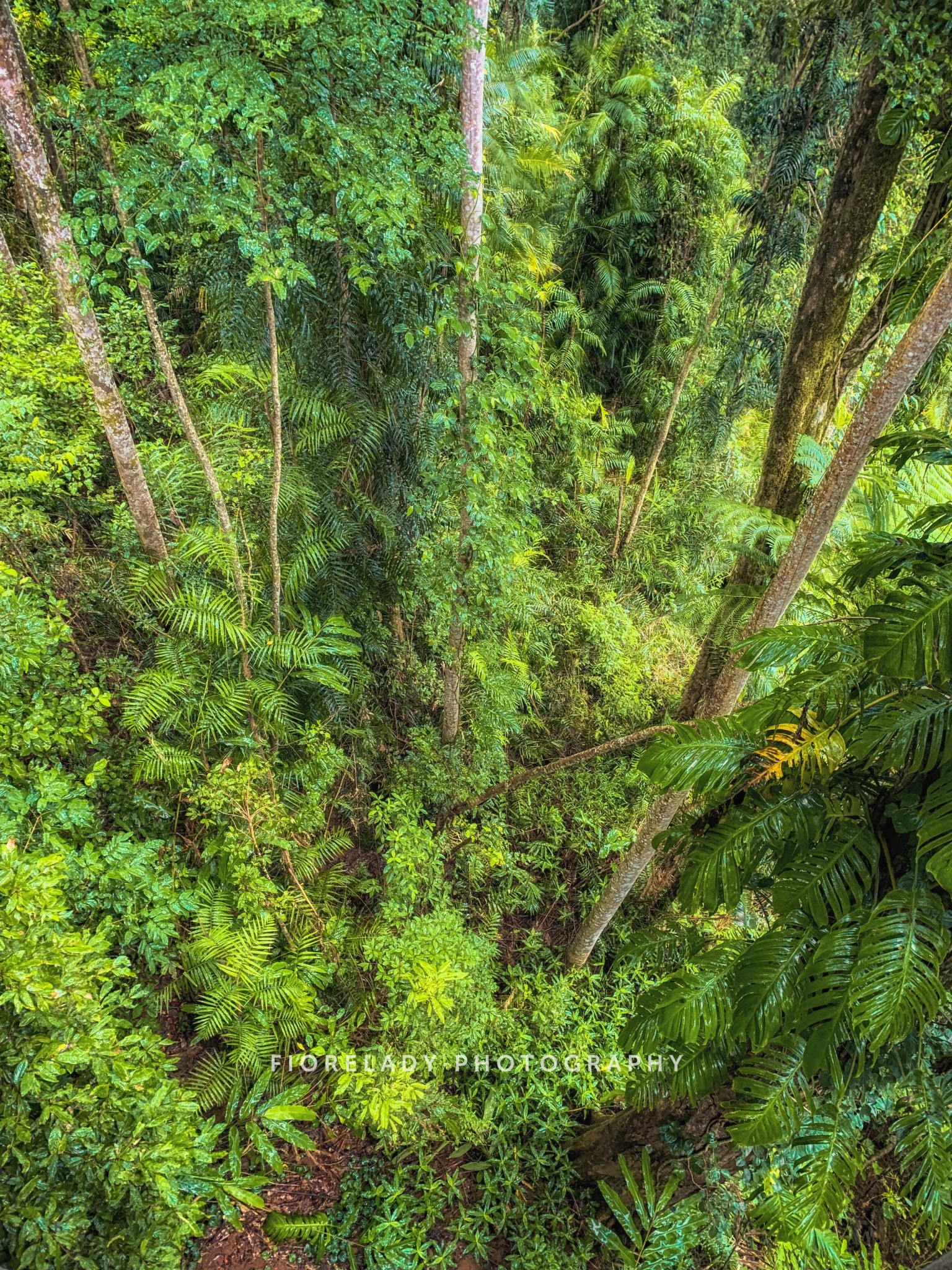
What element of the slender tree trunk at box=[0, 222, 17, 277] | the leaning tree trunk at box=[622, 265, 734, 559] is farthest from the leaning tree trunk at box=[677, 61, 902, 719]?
the slender tree trunk at box=[0, 222, 17, 277]

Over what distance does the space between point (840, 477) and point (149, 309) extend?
3515 mm

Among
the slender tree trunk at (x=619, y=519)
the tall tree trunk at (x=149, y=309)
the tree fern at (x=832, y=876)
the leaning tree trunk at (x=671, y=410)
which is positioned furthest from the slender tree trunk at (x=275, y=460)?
the leaning tree trunk at (x=671, y=410)

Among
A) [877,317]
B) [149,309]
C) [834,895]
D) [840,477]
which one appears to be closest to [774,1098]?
[834,895]

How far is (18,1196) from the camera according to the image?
1944 mm

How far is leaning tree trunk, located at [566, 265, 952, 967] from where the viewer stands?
206 centimetres

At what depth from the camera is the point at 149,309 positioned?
3273mm

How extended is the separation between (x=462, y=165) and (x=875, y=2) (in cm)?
176

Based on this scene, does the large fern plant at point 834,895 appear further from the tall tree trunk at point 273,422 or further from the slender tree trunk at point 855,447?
the tall tree trunk at point 273,422

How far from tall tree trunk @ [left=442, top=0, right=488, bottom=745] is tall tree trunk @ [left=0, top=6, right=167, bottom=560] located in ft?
6.17

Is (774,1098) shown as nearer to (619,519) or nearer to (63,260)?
(63,260)

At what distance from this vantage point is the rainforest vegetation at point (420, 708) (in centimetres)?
208

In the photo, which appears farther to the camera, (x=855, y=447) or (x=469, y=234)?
(x=469, y=234)

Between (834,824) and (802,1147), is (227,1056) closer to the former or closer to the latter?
(802,1147)

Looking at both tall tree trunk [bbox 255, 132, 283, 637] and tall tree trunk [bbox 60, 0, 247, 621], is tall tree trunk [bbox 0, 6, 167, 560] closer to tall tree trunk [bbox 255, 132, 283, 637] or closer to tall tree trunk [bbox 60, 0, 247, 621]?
tall tree trunk [bbox 60, 0, 247, 621]
